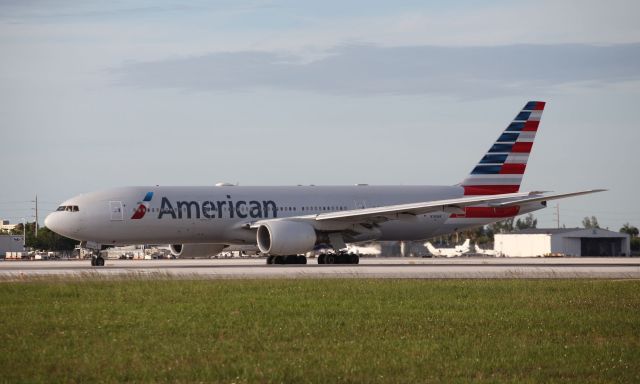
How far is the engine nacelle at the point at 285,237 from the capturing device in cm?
4609

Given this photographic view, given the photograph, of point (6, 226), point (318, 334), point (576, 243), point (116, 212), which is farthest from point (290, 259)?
point (6, 226)

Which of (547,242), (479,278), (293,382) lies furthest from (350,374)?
(547,242)

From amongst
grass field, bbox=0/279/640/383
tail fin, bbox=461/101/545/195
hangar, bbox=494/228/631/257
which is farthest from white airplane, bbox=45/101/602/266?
hangar, bbox=494/228/631/257

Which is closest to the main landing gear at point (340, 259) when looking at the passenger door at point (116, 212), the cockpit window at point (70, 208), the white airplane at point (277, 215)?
the white airplane at point (277, 215)

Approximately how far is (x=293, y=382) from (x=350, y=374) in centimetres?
90

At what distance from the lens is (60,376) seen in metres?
14.7

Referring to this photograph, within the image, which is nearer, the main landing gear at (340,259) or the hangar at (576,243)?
the main landing gear at (340,259)

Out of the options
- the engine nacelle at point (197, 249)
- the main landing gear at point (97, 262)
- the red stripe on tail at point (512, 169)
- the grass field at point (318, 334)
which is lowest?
the grass field at point (318, 334)

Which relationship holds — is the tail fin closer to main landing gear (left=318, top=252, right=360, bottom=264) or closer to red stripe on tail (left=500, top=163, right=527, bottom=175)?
red stripe on tail (left=500, top=163, right=527, bottom=175)

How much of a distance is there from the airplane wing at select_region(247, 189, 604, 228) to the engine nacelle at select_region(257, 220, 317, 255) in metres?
0.81

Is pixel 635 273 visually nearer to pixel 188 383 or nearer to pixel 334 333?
pixel 334 333

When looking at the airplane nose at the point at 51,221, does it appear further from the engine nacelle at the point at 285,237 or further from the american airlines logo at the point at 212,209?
the engine nacelle at the point at 285,237

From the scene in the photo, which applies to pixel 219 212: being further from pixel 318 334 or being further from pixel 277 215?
pixel 318 334

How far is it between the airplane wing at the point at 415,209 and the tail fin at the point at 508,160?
522 cm
